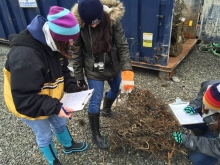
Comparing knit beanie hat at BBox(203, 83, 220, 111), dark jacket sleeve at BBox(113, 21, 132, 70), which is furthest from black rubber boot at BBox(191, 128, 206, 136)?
dark jacket sleeve at BBox(113, 21, 132, 70)

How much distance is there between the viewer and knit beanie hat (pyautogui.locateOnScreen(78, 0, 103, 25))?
1838mm

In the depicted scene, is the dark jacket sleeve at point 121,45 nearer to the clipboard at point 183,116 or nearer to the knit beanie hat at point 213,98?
the clipboard at point 183,116

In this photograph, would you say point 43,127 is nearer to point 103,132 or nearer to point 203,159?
point 103,132

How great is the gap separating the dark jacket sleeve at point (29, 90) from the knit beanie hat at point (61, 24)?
271mm

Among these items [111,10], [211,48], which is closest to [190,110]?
[111,10]

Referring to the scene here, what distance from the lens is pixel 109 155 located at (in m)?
2.44

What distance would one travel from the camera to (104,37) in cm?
212

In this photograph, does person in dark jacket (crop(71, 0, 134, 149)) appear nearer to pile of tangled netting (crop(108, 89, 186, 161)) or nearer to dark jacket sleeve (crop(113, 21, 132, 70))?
dark jacket sleeve (crop(113, 21, 132, 70))

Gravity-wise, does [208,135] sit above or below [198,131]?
above

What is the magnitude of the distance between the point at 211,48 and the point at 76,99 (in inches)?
170

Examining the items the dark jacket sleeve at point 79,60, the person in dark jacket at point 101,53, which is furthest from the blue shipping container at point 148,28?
the dark jacket sleeve at point 79,60

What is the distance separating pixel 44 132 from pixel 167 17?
8.68 feet

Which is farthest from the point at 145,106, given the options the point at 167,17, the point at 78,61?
the point at 167,17

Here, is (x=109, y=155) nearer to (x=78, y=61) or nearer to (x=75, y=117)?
(x=75, y=117)
